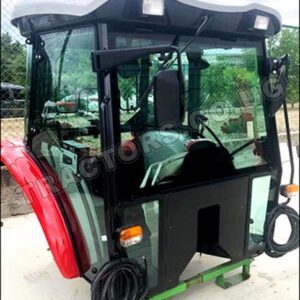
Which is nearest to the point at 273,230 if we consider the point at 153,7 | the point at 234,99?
the point at 234,99

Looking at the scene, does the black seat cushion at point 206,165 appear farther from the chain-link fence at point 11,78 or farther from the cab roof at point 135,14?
the chain-link fence at point 11,78

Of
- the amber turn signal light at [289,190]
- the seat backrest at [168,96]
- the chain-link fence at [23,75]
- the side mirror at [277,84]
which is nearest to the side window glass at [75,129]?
the chain-link fence at [23,75]

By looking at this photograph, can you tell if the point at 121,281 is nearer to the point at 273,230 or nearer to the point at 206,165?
the point at 206,165

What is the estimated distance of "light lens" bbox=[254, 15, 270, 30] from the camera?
179cm

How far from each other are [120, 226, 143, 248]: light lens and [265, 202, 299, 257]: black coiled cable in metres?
0.95

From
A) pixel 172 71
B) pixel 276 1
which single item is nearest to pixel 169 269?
pixel 172 71

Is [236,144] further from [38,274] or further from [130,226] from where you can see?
[38,274]

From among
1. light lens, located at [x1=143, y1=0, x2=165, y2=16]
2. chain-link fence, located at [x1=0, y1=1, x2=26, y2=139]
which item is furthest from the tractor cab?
chain-link fence, located at [x1=0, y1=1, x2=26, y2=139]

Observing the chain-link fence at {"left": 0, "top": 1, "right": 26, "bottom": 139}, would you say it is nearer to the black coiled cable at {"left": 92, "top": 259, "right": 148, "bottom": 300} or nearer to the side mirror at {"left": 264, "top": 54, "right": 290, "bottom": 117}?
the black coiled cable at {"left": 92, "top": 259, "right": 148, "bottom": 300}

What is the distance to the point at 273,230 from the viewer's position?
7.34ft

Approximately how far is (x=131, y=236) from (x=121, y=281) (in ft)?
0.83

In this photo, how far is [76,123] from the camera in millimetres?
1859

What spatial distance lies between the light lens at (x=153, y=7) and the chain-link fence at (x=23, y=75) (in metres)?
0.41

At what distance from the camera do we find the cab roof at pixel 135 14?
1452 mm
